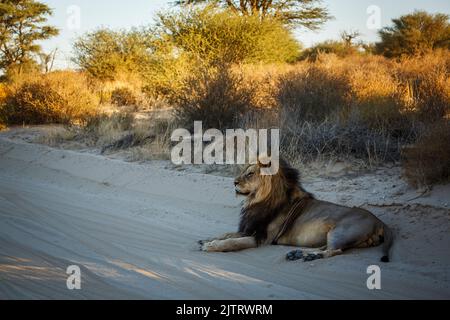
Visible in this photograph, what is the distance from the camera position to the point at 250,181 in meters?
6.43

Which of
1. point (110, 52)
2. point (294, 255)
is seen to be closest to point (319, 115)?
point (294, 255)

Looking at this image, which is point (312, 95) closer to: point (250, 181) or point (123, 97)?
point (250, 181)

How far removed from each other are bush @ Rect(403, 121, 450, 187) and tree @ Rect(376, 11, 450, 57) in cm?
1903

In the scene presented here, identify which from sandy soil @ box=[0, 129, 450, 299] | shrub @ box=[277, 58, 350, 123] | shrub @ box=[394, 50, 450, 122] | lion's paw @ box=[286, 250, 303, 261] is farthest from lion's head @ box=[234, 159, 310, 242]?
shrub @ box=[394, 50, 450, 122]

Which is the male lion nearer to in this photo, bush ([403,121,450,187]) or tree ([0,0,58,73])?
bush ([403,121,450,187])

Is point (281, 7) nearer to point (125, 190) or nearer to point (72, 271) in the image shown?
point (125, 190)

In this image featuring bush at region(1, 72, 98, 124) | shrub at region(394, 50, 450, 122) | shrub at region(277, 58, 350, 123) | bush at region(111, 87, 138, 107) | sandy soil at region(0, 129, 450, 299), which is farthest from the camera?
bush at region(111, 87, 138, 107)

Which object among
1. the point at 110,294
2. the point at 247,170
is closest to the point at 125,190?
the point at 247,170

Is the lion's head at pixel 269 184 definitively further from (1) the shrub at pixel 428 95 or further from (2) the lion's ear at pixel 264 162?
(1) the shrub at pixel 428 95

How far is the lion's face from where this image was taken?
21.0ft

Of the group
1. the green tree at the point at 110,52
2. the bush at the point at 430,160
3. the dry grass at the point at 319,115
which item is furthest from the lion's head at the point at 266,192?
the green tree at the point at 110,52

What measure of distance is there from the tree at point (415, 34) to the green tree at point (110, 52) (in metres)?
13.2

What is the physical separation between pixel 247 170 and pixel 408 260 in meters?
2.25

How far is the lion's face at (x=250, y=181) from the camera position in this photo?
21.0 feet
